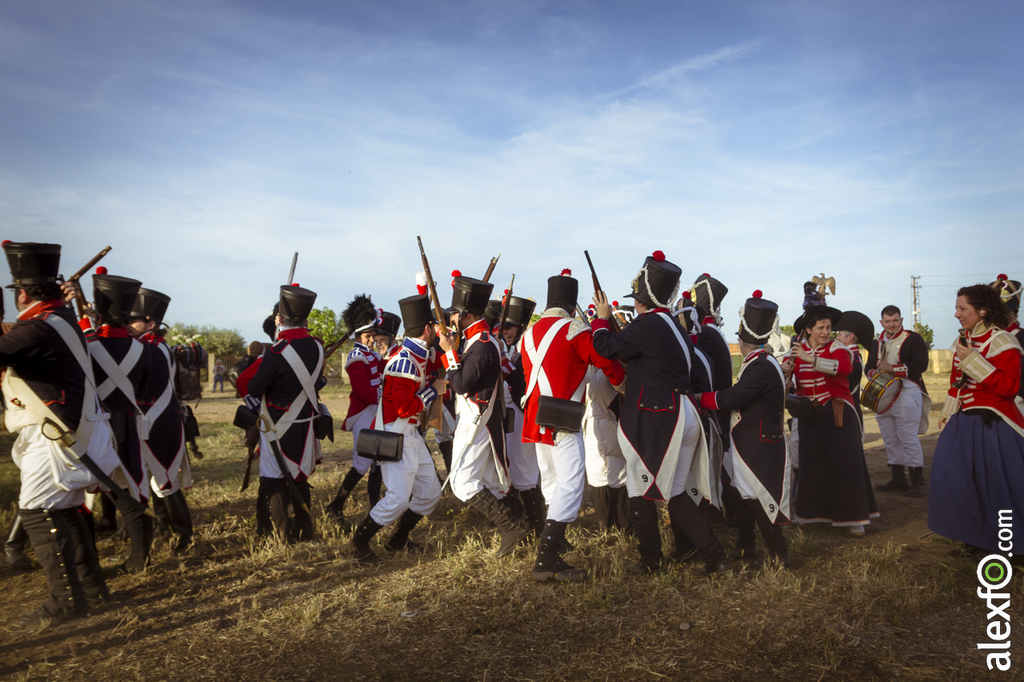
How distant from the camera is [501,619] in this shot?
393 cm

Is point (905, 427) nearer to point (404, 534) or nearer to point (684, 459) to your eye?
point (684, 459)

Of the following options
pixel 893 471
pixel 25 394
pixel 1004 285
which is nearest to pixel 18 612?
pixel 25 394

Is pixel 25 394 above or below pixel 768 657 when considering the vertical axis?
above

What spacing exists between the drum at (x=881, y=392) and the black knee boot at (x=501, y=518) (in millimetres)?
4299

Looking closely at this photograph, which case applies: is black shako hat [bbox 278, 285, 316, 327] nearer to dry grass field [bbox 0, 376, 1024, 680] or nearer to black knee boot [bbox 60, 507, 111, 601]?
dry grass field [bbox 0, 376, 1024, 680]

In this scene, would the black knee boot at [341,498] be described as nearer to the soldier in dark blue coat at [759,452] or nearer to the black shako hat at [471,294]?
the black shako hat at [471,294]

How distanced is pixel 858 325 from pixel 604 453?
3.60m

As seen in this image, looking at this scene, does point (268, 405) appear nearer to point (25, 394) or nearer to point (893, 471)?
point (25, 394)

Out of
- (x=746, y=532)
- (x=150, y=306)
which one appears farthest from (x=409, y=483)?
(x=150, y=306)

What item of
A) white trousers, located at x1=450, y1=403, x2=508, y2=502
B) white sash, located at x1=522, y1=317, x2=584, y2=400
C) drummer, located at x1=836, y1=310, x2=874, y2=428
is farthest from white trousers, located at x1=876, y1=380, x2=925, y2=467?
white trousers, located at x1=450, y1=403, x2=508, y2=502

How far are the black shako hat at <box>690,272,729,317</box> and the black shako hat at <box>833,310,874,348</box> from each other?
6.92ft

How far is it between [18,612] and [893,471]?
8350mm

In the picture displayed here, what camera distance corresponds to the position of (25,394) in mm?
4070

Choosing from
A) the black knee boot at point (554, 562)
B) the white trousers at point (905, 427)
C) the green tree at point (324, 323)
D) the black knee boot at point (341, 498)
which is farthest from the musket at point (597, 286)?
the green tree at point (324, 323)
